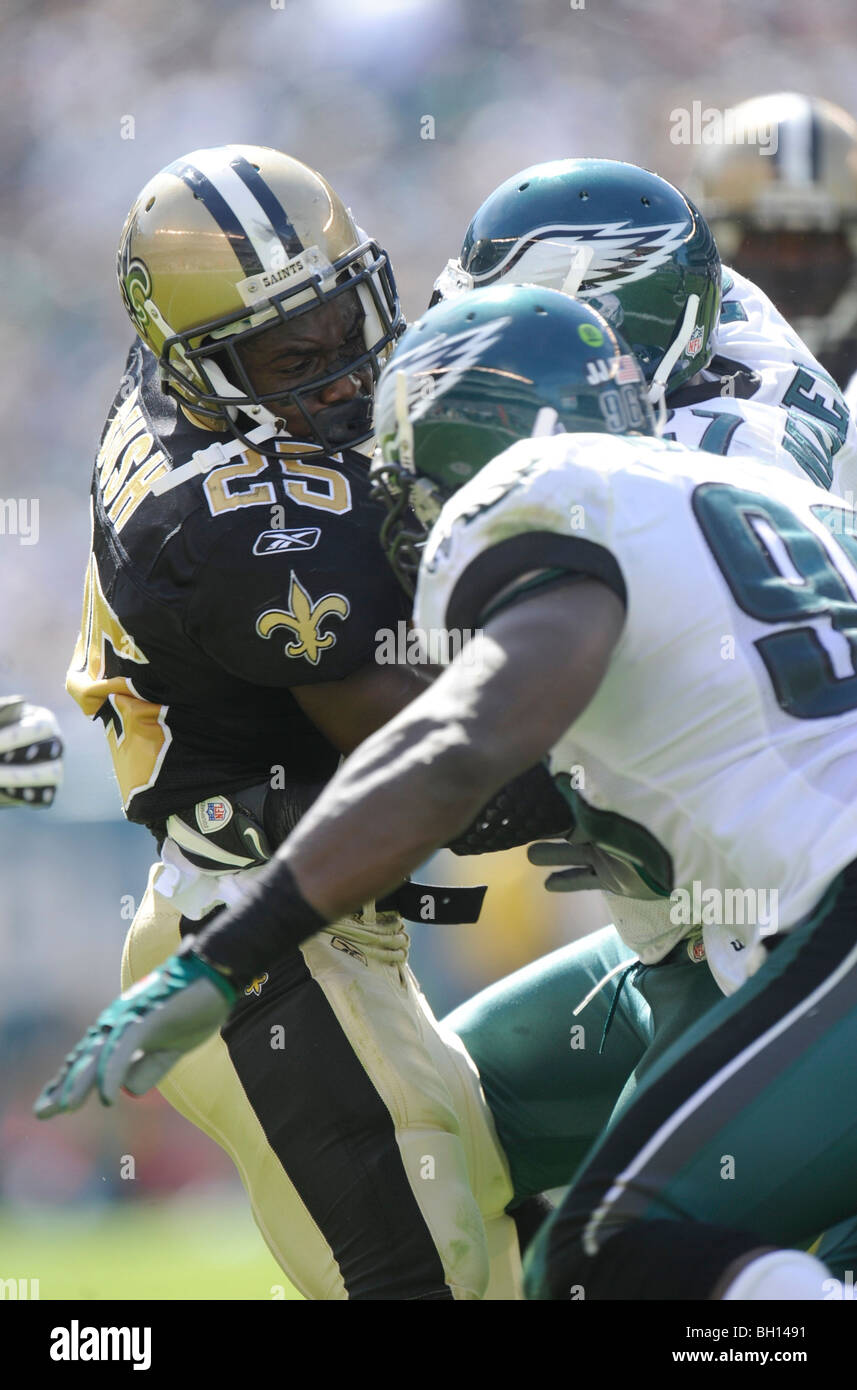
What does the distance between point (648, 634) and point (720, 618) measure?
0.09m

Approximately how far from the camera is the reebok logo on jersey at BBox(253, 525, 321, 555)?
2.38m

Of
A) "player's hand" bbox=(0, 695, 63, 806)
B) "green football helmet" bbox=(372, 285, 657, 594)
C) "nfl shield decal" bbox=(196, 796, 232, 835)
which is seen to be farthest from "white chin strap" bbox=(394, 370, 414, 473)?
"nfl shield decal" bbox=(196, 796, 232, 835)

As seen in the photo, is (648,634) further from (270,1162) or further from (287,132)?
(287,132)

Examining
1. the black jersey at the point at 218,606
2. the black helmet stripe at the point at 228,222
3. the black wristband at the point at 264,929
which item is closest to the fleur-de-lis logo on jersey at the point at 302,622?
the black jersey at the point at 218,606

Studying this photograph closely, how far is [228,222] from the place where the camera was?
2.59 m

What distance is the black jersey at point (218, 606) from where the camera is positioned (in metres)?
2.37

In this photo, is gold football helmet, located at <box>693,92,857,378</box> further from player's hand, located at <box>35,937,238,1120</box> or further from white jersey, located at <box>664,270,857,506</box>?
player's hand, located at <box>35,937,238,1120</box>

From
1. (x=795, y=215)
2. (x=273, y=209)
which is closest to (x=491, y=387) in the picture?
(x=273, y=209)

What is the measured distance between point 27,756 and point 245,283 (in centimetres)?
86

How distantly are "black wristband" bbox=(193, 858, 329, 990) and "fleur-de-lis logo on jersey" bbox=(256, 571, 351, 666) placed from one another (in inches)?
31.0

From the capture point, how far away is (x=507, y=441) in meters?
1.98

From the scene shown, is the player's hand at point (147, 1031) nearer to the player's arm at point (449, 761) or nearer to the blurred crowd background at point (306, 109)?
the player's arm at point (449, 761)

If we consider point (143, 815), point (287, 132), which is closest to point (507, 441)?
point (143, 815)

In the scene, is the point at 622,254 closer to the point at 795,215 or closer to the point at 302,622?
the point at 302,622
